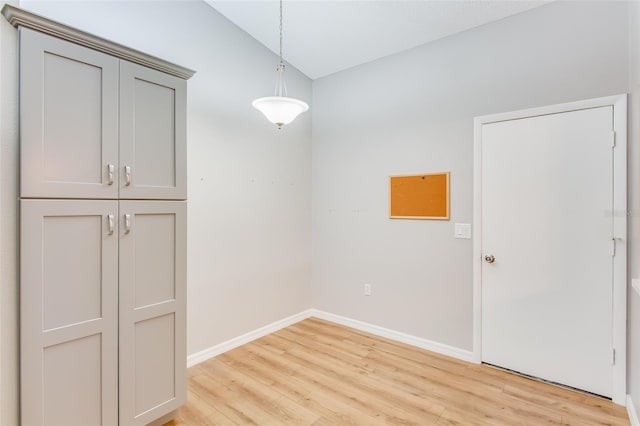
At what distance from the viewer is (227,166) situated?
3.07m

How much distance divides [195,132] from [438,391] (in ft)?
9.63

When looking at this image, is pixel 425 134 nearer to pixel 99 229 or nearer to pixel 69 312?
pixel 99 229

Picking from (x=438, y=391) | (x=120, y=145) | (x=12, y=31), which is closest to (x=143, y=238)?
(x=120, y=145)

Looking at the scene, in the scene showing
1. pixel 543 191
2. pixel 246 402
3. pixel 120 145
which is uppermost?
pixel 120 145

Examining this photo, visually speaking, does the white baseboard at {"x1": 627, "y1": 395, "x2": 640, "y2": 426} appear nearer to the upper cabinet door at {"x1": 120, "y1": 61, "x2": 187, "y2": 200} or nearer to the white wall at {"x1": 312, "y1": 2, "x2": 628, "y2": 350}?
the white wall at {"x1": 312, "y1": 2, "x2": 628, "y2": 350}

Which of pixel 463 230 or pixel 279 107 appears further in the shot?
pixel 463 230

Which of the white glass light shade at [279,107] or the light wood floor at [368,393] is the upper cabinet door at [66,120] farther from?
the light wood floor at [368,393]

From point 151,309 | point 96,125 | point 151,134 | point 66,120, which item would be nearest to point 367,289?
point 151,309

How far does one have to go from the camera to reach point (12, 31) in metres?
1.46

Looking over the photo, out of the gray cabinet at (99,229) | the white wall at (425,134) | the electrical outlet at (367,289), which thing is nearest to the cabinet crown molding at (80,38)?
the gray cabinet at (99,229)

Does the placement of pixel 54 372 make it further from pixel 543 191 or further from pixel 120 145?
pixel 543 191

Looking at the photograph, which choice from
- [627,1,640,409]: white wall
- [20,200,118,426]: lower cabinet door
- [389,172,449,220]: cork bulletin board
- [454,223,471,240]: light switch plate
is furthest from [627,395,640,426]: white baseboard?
[20,200,118,426]: lower cabinet door

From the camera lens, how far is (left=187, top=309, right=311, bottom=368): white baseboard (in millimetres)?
2801

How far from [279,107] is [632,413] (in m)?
3.10
